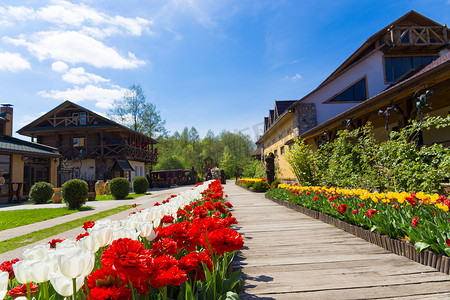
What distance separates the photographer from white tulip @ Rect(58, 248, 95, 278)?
859 mm

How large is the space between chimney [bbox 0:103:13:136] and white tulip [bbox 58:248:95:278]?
71.6 ft

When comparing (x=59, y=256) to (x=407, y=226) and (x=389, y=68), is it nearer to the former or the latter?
(x=407, y=226)

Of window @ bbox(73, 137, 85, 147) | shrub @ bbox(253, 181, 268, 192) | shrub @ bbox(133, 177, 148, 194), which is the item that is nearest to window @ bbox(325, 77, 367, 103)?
shrub @ bbox(253, 181, 268, 192)

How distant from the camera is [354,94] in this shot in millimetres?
12484

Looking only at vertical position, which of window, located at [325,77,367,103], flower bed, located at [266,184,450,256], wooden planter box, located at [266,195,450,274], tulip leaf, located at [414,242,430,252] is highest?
window, located at [325,77,367,103]

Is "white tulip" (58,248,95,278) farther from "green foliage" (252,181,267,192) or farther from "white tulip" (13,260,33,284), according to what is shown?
"green foliage" (252,181,267,192)

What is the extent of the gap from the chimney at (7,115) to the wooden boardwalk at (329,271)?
21.0 meters

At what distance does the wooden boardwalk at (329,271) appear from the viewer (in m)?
1.98

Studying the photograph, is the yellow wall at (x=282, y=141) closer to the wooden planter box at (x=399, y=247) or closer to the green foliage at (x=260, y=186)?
the green foliage at (x=260, y=186)

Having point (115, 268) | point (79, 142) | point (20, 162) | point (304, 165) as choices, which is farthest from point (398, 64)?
point (79, 142)

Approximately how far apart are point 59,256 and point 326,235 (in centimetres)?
363

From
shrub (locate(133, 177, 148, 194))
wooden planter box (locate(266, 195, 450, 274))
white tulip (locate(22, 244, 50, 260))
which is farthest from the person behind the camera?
shrub (locate(133, 177, 148, 194))

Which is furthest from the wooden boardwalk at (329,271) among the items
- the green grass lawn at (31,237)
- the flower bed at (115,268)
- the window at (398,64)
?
the window at (398,64)

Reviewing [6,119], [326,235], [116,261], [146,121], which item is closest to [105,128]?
[6,119]
